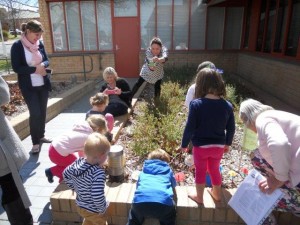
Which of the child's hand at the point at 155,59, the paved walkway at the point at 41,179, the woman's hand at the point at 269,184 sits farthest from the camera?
the child's hand at the point at 155,59

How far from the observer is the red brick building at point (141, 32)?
10.4m

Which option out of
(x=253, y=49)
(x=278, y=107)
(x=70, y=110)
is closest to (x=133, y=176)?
(x=70, y=110)

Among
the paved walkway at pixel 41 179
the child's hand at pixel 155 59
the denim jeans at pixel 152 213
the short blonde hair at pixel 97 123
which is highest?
the child's hand at pixel 155 59

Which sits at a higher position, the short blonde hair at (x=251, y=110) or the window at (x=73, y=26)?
the window at (x=73, y=26)

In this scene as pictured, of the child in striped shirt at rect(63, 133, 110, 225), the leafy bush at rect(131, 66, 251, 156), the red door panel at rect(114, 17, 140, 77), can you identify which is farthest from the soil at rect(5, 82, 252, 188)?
the red door panel at rect(114, 17, 140, 77)

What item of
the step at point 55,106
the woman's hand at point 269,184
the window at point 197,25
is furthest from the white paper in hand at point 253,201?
the window at point 197,25

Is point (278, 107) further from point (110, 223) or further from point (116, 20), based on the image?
point (116, 20)

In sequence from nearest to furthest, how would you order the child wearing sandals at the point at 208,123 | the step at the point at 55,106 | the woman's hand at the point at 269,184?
the woman's hand at the point at 269,184, the child wearing sandals at the point at 208,123, the step at the point at 55,106

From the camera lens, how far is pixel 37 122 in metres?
3.98

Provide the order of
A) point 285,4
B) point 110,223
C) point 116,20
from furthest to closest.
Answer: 1. point 116,20
2. point 285,4
3. point 110,223

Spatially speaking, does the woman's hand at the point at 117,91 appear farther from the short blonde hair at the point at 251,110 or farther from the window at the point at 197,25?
the window at the point at 197,25

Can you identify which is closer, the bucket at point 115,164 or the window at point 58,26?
the bucket at point 115,164

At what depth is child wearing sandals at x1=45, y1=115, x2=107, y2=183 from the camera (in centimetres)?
273

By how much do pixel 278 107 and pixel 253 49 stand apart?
14.2 ft
